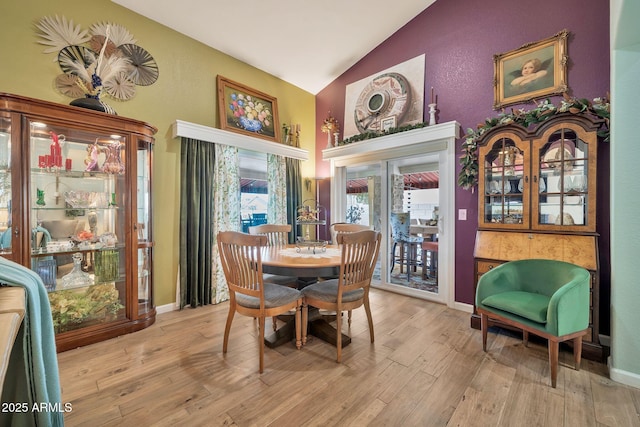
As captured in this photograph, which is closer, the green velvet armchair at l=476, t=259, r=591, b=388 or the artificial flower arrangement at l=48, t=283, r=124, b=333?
the green velvet armchair at l=476, t=259, r=591, b=388

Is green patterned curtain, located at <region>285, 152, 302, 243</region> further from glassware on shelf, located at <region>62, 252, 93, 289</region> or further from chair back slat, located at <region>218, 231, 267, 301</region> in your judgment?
glassware on shelf, located at <region>62, 252, 93, 289</region>

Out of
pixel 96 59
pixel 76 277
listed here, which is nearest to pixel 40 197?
pixel 76 277

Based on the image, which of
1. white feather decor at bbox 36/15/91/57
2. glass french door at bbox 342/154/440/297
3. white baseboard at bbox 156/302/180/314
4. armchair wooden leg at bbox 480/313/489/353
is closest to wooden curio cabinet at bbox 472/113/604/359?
armchair wooden leg at bbox 480/313/489/353

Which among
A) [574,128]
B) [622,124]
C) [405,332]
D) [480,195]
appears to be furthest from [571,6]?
[405,332]

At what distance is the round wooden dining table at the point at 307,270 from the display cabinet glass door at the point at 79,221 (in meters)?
1.52

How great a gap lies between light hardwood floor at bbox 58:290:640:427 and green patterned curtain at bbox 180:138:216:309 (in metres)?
0.70

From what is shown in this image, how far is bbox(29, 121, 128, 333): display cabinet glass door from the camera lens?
2.30m

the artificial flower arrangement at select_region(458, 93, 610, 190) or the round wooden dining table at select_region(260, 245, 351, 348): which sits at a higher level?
the artificial flower arrangement at select_region(458, 93, 610, 190)

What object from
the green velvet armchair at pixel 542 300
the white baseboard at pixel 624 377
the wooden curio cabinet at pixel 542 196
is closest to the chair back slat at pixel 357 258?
the green velvet armchair at pixel 542 300

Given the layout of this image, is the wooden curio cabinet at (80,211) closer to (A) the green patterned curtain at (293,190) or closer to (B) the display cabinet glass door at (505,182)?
(A) the green patterned curtain at (293,190)

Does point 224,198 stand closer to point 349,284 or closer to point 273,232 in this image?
point 273,232

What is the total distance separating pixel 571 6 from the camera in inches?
102

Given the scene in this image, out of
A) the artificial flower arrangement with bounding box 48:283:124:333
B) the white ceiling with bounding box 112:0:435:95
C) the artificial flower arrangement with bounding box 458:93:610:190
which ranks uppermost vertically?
the white ceiling with bounding box 112:0:435:95

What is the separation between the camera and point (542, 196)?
2518mm
